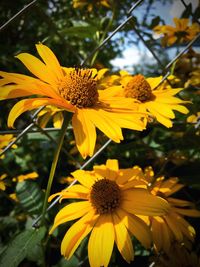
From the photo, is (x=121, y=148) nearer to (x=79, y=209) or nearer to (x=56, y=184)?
(x=79, y=209)

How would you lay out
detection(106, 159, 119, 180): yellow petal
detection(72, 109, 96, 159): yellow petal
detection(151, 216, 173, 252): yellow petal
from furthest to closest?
detection(106, 159, 119, 180): yellow petal < detection(151, 216, 173, 252): yellow petal < detection(72, 109, 96, 159): yellow petal

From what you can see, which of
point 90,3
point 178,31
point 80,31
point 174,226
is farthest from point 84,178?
point 178,31

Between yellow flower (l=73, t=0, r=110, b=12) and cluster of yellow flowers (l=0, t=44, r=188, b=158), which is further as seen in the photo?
yellow flower (l=73, t=0, r=110, b=12)

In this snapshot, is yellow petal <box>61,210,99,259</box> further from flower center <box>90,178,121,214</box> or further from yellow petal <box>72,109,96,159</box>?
yellow petal <box>72,109,96,159</box>

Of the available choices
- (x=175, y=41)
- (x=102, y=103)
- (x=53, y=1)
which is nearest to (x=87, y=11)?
(x=175, y=41)

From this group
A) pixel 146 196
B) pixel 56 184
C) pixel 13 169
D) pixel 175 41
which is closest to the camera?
pixel 146 196

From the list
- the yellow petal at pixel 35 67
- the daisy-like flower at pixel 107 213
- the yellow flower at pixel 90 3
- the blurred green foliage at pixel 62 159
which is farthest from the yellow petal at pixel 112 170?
the yellow flower at pixel 90 3

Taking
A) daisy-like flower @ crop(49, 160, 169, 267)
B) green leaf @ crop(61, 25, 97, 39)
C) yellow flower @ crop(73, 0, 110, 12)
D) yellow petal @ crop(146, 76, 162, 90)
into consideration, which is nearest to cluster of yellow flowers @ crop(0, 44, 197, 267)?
daisy-like flower @ crop(49, 160, 169, 267)
